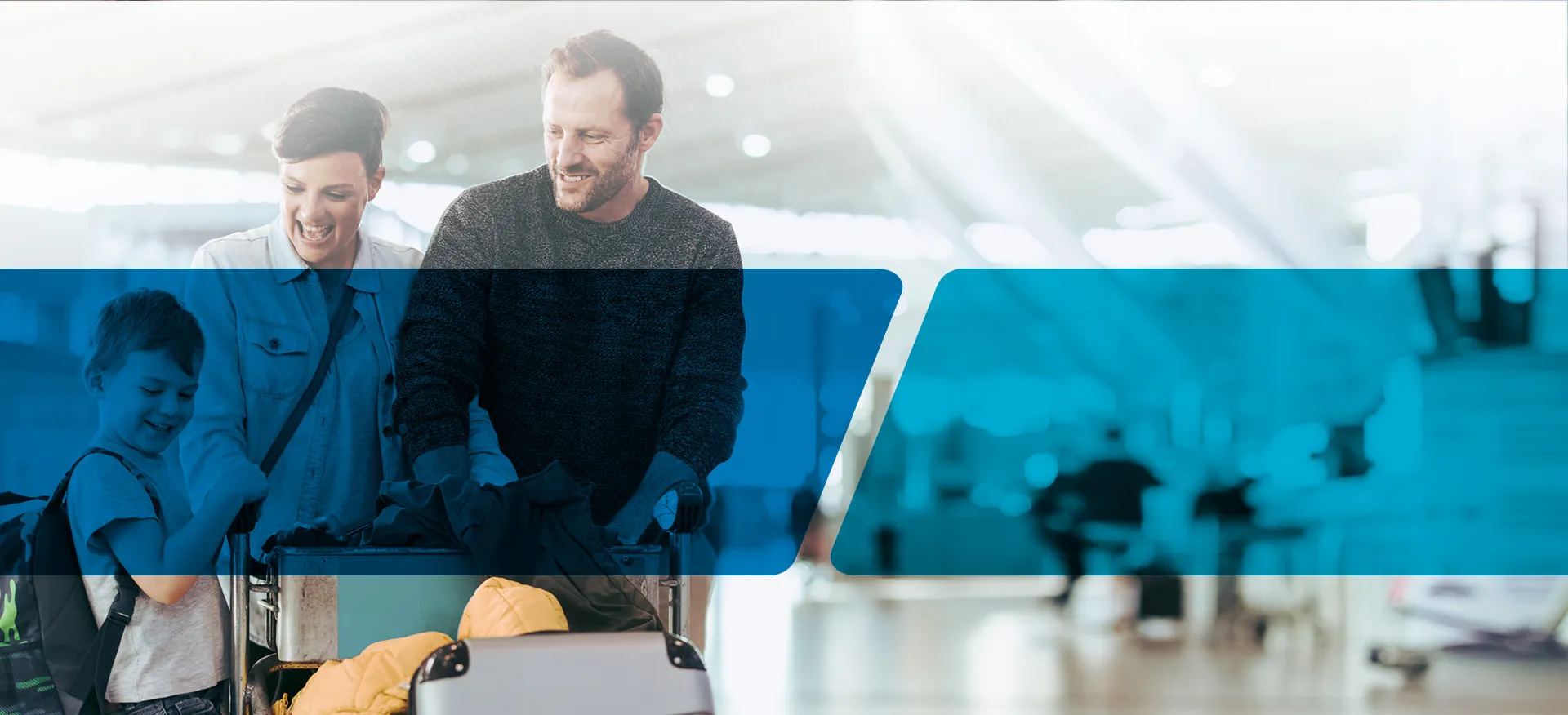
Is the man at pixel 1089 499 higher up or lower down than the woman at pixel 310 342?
lower down

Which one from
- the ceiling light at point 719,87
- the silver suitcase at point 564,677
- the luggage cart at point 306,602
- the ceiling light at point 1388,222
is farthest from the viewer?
the ceiling light at point 1388,222

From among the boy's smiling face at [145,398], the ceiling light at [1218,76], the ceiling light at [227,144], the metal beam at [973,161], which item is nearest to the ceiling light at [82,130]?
the ceiling light at [227,144]

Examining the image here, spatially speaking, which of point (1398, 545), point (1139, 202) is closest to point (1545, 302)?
point (1398, 545)

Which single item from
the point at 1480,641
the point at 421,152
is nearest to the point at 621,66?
the point at 421,152

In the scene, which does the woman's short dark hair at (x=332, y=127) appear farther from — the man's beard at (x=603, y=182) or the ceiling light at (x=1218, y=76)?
the ceiling light at (x=1218, y=76)

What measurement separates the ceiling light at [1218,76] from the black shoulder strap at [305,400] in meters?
1.87

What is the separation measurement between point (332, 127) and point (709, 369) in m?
0.93

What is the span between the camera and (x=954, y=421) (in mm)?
2545

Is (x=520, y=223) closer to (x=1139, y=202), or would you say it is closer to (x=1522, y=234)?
(x=1139, y=202)

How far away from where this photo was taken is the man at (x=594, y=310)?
7.89ft

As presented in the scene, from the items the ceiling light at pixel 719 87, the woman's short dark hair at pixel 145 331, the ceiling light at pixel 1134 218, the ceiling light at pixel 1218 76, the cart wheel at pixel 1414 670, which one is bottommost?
the cart wheel at pixel 1414 670

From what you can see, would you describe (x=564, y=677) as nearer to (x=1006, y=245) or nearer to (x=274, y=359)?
(x=274, y=359)

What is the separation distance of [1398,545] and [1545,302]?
2.12ft

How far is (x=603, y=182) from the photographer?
8.04ft
